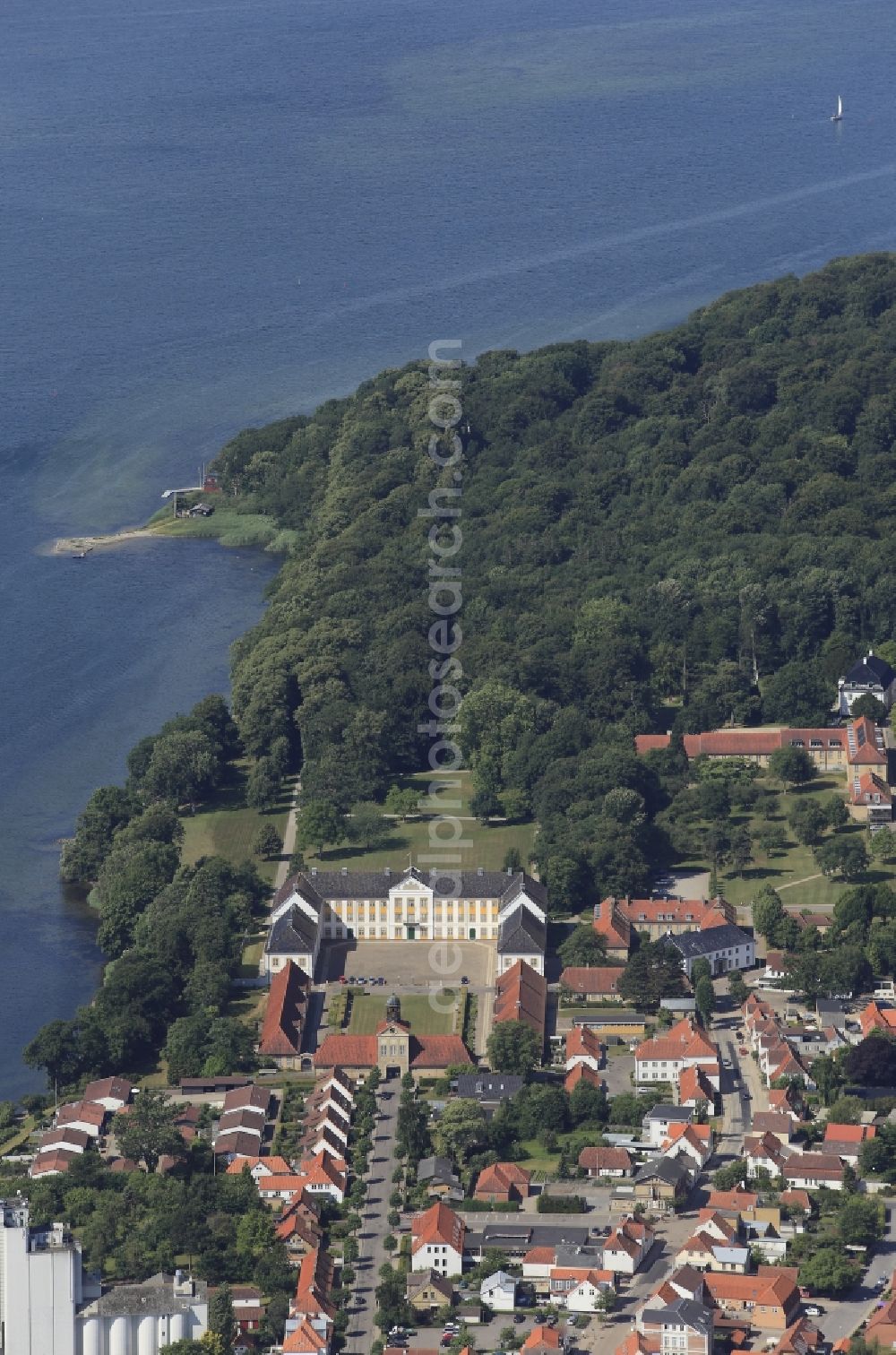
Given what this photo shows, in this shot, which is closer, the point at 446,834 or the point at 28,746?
the point at 446,834

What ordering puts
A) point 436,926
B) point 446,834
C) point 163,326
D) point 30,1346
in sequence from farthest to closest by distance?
point 163,326 < point 446,834 < point 436,926 < point 30,1346

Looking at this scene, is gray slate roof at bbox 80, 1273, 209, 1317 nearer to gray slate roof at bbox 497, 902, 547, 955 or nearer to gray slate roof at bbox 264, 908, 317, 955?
gray slate roof at bbox 264, 908, 317, 955

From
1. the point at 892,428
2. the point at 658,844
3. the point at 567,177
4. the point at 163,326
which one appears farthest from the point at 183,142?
the point at 658,844

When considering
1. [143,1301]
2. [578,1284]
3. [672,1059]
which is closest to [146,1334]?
[143,1301]

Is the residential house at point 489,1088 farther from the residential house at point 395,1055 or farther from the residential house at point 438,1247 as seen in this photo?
the residential house at point 438,1247

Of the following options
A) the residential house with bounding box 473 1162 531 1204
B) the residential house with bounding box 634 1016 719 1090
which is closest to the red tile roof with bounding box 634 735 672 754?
the residential house with bounding box 634 1016 719 1090

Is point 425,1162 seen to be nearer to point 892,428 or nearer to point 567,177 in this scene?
point 892,428

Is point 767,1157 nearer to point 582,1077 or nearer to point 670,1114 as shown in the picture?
point 670,1114
